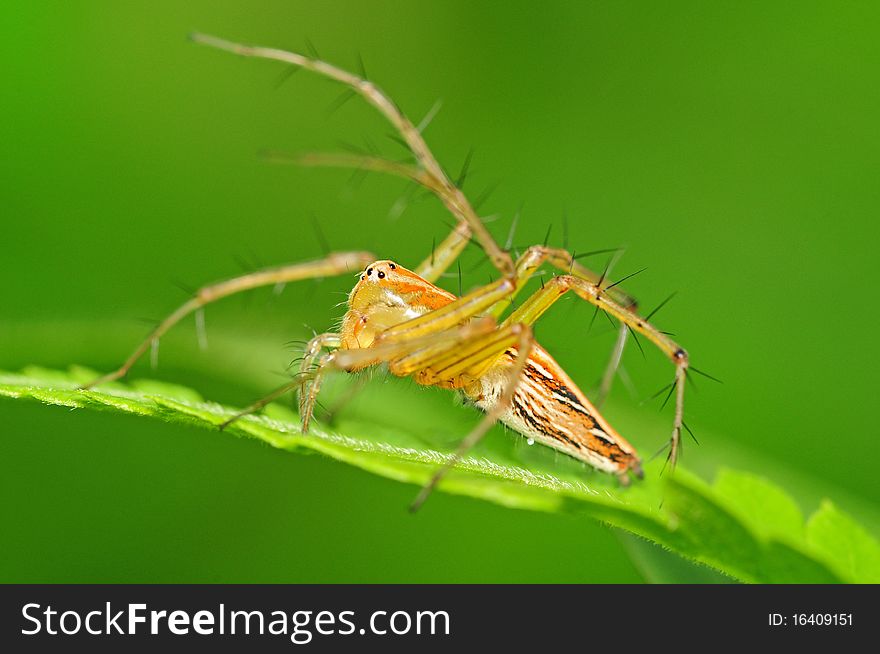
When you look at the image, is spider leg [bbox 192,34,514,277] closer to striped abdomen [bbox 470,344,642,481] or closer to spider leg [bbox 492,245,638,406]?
spider leg [bbox 492,245,638,406]

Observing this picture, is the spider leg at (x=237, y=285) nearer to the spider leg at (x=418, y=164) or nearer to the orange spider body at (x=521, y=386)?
the orange spider body at (x=521, y=386)

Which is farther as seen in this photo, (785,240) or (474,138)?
(474,138)

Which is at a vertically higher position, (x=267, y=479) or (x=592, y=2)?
(x=592, y=2)

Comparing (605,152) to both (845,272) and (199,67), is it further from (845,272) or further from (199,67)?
(199,67)

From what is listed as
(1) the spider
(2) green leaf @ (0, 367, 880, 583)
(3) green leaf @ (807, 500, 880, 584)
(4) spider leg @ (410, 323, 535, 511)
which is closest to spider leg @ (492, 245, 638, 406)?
(1) the spider

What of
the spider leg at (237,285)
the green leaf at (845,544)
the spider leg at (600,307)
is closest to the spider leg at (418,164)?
the spider leg at (600,307)

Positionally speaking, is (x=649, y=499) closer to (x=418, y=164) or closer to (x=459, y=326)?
(x=459, y=326)

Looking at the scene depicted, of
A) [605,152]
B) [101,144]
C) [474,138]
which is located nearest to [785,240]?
[605,152]
